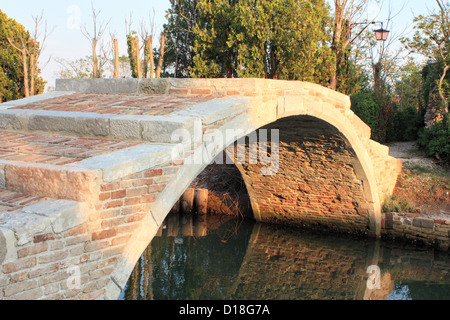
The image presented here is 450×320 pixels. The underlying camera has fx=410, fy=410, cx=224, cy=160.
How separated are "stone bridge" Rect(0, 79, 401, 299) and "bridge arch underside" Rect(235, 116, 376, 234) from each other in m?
0.57

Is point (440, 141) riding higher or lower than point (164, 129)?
lower

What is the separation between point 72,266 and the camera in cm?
249

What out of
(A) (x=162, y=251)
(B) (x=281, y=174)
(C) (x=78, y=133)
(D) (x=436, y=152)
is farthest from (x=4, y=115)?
(D) (x=436, y=152)

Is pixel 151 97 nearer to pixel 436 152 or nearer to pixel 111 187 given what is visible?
pixel 111 187

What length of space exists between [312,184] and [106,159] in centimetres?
596

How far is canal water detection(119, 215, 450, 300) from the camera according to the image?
5.78m

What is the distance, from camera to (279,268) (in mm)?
6734

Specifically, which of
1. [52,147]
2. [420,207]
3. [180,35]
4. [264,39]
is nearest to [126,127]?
[52,147]

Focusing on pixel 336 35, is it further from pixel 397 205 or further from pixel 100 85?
pixel 100 85

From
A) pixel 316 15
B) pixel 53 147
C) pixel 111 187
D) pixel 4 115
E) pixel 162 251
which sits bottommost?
pixel 162 251

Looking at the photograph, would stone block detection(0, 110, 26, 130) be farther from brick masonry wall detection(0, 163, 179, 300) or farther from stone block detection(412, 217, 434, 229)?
stone block detection(412, 217, 434, 229)

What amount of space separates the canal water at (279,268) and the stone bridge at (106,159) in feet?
7.64

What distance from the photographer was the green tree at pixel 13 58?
36.1 ft

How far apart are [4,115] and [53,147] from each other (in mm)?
1152
